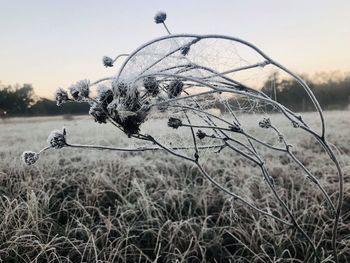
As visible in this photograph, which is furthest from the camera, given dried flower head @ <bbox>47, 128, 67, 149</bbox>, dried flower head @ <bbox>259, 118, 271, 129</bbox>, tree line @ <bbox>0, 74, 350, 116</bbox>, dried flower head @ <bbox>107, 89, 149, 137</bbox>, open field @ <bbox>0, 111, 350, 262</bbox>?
tree line @ <bbox>0, 74, 350, 116</bbox>

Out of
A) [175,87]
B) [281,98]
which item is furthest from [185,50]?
[281,98]

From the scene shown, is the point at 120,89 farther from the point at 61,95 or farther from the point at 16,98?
the point at 16,98

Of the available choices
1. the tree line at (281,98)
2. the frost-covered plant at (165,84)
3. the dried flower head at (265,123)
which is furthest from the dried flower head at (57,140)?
the tree line at (281,98)

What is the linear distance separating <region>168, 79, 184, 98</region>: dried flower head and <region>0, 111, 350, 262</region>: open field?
23.1 inches

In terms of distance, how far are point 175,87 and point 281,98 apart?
6.09 ft

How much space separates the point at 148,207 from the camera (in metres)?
1.85

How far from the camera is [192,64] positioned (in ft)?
2.68

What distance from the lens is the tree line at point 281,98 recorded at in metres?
Answer: 2.58

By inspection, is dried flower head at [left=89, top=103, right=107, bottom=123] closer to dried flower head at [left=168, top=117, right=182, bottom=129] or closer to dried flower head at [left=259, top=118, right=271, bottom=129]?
dried flower head at [left=168, top=117, right=182, bottom=129]

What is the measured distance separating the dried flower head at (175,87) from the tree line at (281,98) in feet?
5.58

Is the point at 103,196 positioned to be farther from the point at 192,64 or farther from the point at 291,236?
the point at 192,64

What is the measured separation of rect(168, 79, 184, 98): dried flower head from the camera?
796 mm

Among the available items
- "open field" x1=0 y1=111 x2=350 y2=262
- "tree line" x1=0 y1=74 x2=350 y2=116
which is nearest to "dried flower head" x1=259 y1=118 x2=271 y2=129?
"open field" x1=0 y1=111 x2=350 y2=262

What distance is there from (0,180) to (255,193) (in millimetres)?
1155
